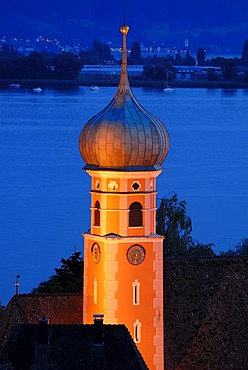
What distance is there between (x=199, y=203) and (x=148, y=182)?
2836cm

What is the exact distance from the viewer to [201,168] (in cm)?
6044

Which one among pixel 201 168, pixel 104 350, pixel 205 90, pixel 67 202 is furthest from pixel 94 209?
pixel 205 90

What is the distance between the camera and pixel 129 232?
20.9m

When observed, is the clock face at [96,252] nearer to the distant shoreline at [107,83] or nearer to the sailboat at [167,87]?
the distant shoreline at [107,83]

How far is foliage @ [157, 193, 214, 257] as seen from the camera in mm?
27219

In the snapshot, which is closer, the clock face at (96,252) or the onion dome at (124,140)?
the onion dome at (124,140)

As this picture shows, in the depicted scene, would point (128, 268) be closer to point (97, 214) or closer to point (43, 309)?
point (97, 214)

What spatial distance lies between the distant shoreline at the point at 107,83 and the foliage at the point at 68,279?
333ft

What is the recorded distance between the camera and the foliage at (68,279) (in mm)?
25188

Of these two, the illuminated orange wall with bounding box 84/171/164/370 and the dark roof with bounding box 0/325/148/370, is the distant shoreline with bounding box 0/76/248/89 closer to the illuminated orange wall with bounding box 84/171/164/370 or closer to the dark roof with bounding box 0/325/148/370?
the illuminated orange wall with bounding box 84/171/164/370

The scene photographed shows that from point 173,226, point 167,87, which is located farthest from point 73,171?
point 167,87

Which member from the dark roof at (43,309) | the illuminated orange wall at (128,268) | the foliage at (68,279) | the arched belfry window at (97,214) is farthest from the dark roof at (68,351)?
the foliage at (68,279)

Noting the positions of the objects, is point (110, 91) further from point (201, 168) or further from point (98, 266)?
point (98, 266)

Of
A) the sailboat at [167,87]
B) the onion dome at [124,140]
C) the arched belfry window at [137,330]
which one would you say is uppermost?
the sailboat at [167,87]
